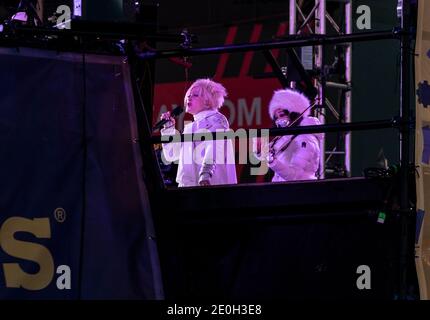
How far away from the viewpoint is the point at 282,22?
439 inches

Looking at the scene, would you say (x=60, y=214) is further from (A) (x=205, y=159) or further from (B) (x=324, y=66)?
(B) (x=324, y=66)

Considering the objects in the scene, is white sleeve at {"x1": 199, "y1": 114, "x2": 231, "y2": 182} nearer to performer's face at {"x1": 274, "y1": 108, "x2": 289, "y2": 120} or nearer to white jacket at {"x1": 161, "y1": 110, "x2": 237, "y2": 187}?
white jacket at {"x1": 161, "y1": 110, "x2": 237, "y2": 187}

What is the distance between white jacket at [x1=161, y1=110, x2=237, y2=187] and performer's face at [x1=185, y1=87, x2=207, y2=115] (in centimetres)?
4

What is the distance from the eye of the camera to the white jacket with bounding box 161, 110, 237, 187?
216 inches

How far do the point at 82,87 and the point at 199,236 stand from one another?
1045 mm

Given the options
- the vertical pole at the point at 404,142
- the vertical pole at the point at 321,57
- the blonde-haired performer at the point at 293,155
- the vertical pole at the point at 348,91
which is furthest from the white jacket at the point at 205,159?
the vertical pole at the point at 348,91

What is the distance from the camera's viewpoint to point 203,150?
19.1 ft

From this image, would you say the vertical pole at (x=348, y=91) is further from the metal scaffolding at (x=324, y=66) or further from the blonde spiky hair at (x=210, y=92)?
the blonde spiky hair at (x=210, y=92)

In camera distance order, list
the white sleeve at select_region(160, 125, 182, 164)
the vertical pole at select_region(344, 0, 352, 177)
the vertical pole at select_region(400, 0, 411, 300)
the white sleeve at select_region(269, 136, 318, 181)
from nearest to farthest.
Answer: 1. the vertical pole at select_region(400, 0, 411, 300)
2. the white sleeve at select_region(269, 136, 318, 181)
3. the white sleeve at select_region(160, 125, 182, 164)
4. the vertical pole at select_region(344, 0, 352, 177)

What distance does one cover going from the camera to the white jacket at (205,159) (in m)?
5.49

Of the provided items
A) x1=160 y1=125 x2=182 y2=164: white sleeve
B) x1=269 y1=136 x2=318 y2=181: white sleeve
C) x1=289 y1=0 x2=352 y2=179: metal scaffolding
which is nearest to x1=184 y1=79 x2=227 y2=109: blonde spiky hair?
x1=160 y1=125 x2=182 y2=164: white sleeve

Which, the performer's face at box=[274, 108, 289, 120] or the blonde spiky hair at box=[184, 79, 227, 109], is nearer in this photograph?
the blonde spiky hair at box=[184, 79, 227, 109]
